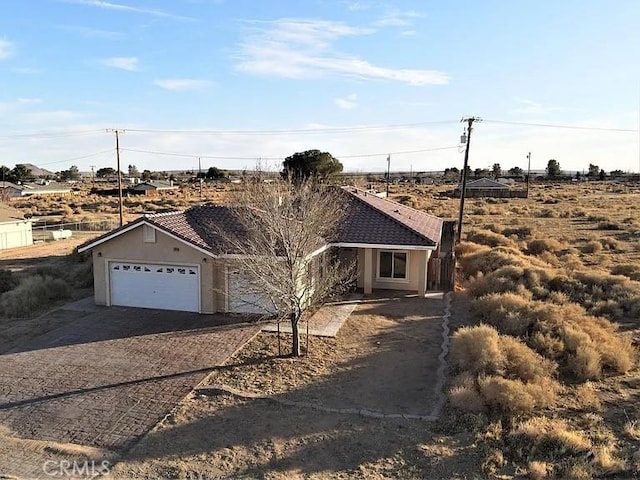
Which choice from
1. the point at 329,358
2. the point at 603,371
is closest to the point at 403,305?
the point at 329,358

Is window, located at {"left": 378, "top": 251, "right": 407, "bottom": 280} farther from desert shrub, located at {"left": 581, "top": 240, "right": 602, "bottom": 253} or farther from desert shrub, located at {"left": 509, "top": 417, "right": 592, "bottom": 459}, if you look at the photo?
desert shrub, located at {"left": 581, "top": 240, "right": 602, "bottom": 253}

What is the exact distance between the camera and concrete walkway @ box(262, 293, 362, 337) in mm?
18312

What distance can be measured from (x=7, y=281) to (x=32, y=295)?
4.03 metres

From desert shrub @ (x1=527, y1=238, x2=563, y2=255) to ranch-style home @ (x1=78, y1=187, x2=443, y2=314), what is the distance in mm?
14457

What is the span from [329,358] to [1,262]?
26247mm

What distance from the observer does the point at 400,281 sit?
24516 mm

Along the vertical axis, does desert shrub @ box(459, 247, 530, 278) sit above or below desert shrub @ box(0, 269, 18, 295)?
above

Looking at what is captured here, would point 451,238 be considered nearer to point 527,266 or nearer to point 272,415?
point 527,266

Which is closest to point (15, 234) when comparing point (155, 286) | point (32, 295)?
point (32, 295)

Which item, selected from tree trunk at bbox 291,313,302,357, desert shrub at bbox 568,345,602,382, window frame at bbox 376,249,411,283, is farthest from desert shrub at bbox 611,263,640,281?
tree trunk at bbox 291,313,302,357

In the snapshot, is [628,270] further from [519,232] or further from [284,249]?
[284,249]

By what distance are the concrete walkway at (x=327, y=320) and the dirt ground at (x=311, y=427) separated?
1426 mm

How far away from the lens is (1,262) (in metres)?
33.0

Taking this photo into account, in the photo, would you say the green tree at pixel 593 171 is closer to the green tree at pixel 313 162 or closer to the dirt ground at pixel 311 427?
the green tree at pixel 313 162
